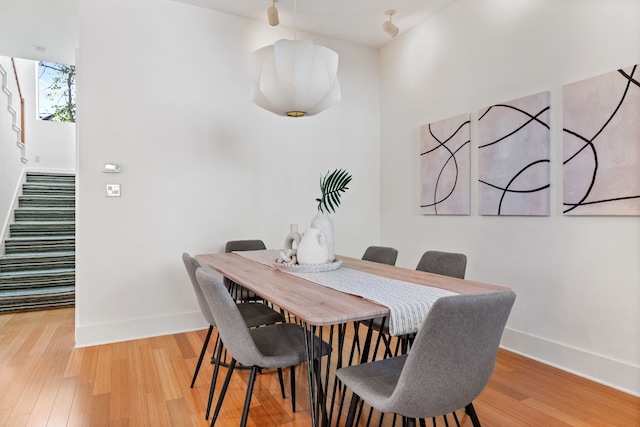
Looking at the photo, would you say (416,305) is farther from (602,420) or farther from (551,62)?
(551,62)

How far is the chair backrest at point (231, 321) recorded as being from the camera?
4.79ft


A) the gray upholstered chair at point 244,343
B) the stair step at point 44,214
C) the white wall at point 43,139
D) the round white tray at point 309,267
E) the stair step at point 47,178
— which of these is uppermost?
the white wall at point 43,139

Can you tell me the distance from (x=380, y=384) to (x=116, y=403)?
1.63 m

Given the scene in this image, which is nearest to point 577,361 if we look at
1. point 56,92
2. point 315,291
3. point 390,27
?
point 315,291

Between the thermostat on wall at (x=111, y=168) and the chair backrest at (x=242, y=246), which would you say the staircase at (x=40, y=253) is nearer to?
the thermostat on wall at (x=111, y=168)

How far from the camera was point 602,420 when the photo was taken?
1.98 meters

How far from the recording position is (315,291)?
1.67 metres

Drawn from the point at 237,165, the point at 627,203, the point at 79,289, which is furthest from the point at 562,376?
the point at 79,289

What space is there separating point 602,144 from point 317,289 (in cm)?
203

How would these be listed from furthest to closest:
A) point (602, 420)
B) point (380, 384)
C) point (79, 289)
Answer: point (79, 289) < point (602, 420) < point (380, 384)

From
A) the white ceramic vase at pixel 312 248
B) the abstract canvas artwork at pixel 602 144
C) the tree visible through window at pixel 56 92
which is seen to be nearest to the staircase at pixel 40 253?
the tree visible through window at pixel 56 92

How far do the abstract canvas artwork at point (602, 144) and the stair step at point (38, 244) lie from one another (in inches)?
216

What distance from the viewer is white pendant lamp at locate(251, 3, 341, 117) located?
83.4 inches

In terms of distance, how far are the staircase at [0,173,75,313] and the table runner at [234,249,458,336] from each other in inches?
129
